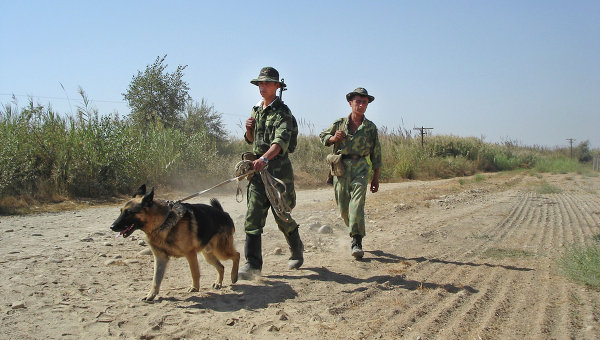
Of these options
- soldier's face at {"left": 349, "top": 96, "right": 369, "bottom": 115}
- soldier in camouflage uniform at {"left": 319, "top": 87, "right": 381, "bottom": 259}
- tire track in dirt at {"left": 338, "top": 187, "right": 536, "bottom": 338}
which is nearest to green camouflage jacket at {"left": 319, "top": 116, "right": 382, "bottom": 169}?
soldier in camouflage uniform at {"left": 319, "top": 87, "right": 381, "bottom": 259}

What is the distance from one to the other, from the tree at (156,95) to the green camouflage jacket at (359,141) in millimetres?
13550

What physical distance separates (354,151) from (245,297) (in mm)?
2620

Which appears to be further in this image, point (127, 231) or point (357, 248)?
point (357, 248)

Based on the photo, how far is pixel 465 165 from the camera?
83.5ft

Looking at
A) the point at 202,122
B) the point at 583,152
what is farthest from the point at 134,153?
the point at 583,152

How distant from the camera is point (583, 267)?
5090 mm

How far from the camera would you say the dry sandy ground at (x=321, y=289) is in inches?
146

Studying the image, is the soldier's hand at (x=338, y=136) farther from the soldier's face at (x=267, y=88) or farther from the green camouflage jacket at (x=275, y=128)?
the soldier's face at (x=267, y=88)

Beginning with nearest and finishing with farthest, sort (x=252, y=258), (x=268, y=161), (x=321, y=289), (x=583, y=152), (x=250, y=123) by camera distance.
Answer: (x=321, y=289) < (x=268, y=161) < (x=252, y=258) < (x=250, y=123) < (x=583, y=152)

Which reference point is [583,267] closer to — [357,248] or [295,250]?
[357,248]

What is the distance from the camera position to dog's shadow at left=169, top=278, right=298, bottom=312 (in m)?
4.28

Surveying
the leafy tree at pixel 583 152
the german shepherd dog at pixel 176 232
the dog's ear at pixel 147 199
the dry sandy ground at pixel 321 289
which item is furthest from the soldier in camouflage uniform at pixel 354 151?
the leafy tree at pixel 583 152

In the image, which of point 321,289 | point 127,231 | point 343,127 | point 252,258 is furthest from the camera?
point 343,127

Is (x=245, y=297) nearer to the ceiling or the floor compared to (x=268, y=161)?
nearer to the floor
